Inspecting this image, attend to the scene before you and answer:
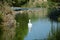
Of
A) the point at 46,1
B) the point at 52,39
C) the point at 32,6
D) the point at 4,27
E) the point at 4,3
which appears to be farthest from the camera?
the point at 46,1

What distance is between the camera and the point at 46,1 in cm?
5044

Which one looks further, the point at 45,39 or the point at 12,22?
the point at 12,22

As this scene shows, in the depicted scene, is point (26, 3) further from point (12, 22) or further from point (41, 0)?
point (12, 22)

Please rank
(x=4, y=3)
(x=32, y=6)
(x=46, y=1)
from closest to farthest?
(x=4, y=3), (x=32, y=6), (x=46, y=1)

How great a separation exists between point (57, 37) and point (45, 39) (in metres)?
0.93

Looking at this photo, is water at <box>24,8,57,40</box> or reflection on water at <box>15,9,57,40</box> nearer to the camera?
water at <box>24,8,57,40</box>

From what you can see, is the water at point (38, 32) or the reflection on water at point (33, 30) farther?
the reflection on water at point (33, 30)

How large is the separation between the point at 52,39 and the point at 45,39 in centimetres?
39

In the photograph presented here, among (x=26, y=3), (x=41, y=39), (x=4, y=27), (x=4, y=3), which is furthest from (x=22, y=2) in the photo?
(x=41, y=39)

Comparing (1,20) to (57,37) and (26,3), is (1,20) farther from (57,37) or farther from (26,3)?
(26,3)

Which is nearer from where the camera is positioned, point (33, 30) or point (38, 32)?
point (38, 32)

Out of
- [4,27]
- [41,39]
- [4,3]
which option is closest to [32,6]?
[4,3]

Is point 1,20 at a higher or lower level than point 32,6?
higher

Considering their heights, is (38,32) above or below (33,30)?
above
